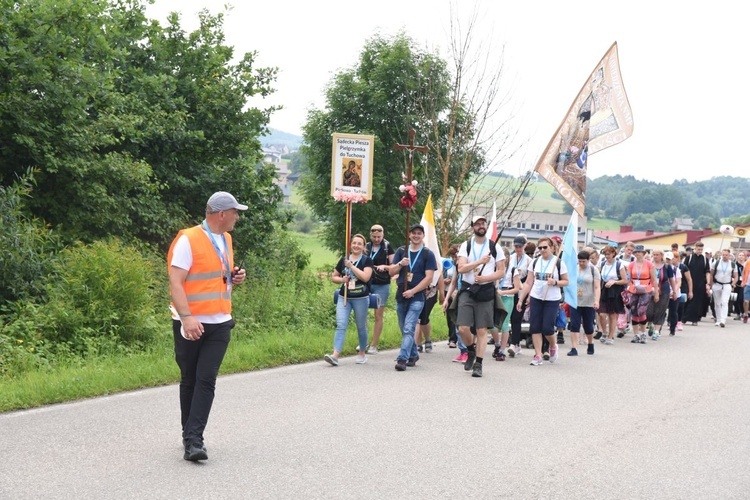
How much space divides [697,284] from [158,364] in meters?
16.5

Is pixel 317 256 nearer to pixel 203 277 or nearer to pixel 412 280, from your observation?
pixel 412 280

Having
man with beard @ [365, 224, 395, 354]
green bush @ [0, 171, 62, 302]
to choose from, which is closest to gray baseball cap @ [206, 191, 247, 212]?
man with beard @ [365, 224, 395, 354]

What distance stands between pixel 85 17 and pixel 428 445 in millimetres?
9772

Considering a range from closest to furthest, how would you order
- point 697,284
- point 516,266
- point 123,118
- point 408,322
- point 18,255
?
point 408,322
point 18,255
point 516,266
point 123,118
point 697,284

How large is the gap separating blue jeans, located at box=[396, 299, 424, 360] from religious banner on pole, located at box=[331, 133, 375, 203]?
2117mm

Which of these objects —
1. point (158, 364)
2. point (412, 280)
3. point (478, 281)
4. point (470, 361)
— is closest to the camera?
point (158, 364)

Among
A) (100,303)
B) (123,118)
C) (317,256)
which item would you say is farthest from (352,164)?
(317,256)

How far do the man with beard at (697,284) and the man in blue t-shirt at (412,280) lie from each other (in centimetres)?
1263

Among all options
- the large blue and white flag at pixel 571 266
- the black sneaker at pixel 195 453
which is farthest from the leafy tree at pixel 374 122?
the black sneaker at pixel 195 453

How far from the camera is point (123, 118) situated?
49.5 feet

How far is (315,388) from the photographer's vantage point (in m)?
9.14

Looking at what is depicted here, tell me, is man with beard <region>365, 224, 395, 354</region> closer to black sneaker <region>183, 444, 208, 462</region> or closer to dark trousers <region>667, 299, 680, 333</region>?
black sneaker <region>183, 444, 208, 462</region>

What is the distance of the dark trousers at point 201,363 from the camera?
6066 millimetres

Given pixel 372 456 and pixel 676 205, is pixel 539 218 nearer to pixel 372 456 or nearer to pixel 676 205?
pixel 676 205
